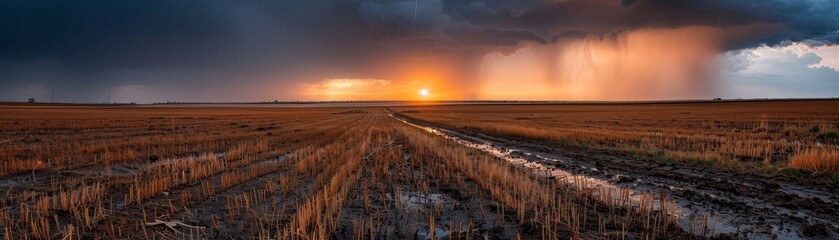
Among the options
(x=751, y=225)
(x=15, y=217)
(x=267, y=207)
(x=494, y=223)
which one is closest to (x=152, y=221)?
(x=267, y=207)

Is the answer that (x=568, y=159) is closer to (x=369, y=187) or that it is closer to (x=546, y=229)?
(x=369, y=187)

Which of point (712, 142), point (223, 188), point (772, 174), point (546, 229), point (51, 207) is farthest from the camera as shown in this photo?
point (712, 142)

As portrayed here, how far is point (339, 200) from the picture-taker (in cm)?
811

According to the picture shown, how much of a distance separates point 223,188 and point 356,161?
4895 millimetres

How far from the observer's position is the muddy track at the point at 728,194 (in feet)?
A: 21.3

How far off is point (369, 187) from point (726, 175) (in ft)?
30.1

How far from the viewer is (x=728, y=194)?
898 centimetres

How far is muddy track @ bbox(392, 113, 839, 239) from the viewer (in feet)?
21.3

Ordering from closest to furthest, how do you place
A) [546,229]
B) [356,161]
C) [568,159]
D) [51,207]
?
[546,229], [51,207], [356,161], [568,159]

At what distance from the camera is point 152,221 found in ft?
22.4

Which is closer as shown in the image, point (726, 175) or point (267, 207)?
point (267, 207)

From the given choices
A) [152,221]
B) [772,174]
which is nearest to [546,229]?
[152,221]

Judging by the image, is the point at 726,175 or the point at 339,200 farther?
the point at 726,175

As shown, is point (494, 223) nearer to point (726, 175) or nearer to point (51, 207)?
point (51, 207)
